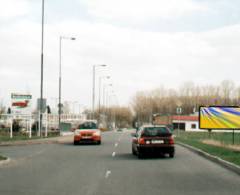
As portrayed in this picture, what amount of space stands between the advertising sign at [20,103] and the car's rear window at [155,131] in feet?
69.1

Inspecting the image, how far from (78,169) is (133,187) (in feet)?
17.4

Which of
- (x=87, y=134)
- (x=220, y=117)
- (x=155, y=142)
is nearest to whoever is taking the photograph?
(x=155, y=142)

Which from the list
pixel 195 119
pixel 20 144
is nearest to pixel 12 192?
pixel 20 144

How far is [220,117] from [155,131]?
1065cm

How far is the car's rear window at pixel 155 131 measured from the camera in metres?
21.9

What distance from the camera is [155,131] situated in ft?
72.3

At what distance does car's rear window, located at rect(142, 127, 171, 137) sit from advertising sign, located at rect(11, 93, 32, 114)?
21.1 meters

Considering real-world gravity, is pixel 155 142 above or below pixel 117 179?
above

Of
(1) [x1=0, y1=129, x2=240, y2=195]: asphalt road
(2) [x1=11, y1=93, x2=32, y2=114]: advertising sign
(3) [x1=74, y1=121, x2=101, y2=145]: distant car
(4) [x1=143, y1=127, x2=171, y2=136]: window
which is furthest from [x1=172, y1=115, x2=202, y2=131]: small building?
(1) [x1=0, y1=129, x2=240, y2=195]: asphalt road

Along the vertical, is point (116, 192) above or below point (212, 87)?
below

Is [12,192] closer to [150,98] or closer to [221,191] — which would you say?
[221,191]

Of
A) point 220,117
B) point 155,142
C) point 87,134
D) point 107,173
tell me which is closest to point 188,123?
point 87,134

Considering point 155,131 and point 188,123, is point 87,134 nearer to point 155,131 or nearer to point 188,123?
point 155,131

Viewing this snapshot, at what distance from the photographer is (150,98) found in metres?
133
